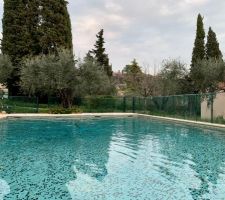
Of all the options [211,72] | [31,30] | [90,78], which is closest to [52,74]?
[90,78]

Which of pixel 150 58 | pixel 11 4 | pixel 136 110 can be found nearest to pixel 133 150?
pixel 136 110

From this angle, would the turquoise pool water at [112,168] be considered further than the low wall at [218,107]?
No

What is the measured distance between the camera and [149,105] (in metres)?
35.7

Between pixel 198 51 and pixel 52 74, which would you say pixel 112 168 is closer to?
pixel 52 74

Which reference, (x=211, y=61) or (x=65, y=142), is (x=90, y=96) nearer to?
(x=211, y=61)

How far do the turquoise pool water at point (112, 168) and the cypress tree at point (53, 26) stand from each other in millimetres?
25862

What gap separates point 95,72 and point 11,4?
589 inches

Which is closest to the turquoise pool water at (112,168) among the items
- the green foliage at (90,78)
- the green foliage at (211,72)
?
the green foliage at (90,78)

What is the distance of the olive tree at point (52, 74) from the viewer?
114 ft

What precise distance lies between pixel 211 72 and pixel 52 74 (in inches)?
630

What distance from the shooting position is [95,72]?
117 ft

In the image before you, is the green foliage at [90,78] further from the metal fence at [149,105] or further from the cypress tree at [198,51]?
the cypress tree at [198,51]

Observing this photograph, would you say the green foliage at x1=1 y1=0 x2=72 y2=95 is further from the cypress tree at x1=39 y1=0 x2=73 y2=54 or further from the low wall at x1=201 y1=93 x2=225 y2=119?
the low wall at x1=201 y1=93 x2=225 y2=119

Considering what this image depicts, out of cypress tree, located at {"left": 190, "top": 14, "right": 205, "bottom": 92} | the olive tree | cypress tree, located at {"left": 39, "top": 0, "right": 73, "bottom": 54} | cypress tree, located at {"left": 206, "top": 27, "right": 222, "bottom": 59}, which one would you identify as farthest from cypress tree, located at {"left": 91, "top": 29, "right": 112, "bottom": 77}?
the olive tree
